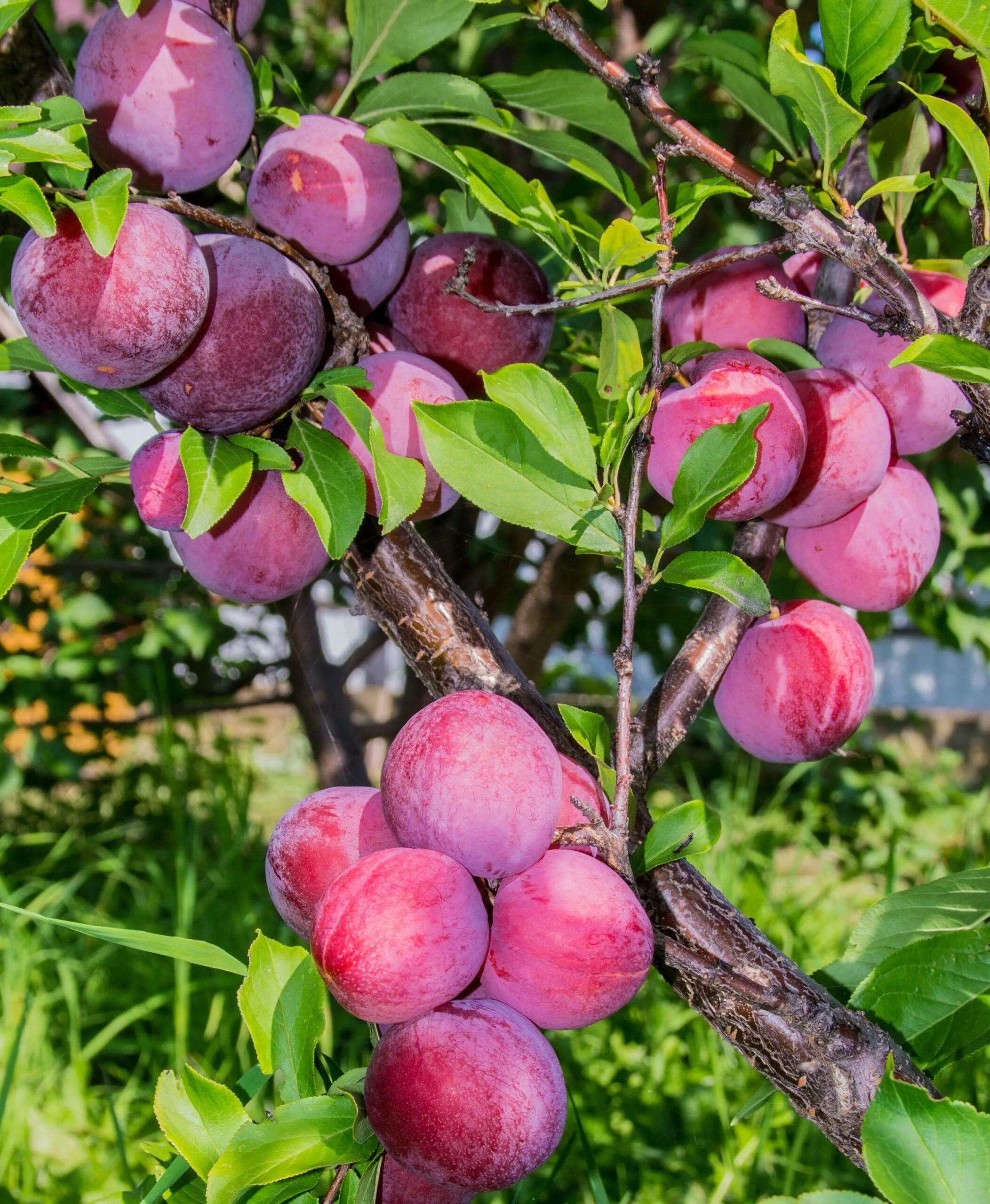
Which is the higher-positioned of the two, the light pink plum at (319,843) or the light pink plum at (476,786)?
the light pink plum at (476,786)

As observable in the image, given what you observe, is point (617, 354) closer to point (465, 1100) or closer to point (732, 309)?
point (732, 309)

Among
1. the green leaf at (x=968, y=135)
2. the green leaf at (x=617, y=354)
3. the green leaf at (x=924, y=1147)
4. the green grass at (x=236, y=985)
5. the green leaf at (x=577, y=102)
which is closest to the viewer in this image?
the green leaf at (x=924, y=1147)

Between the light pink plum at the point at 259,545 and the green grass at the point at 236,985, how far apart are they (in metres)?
0.31

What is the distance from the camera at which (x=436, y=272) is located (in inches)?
25.2

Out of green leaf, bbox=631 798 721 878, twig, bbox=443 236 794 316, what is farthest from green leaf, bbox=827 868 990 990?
twig, bbox=443 236 794 316

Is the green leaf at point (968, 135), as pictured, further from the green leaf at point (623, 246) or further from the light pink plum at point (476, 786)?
the light pink plum at point (476, 786)

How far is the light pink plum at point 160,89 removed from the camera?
0.55 metres

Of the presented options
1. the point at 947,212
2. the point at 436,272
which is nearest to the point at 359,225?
the point at 436,272

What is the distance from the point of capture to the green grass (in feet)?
4.29

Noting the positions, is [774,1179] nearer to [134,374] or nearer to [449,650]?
[449,650]

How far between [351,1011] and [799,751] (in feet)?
1.10

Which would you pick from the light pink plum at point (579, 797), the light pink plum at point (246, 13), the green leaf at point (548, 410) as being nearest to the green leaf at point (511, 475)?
the green leaf at point (548, 410)

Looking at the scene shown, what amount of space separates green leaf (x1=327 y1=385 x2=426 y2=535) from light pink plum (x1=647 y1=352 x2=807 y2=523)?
14cm

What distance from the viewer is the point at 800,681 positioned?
616 mm
